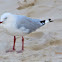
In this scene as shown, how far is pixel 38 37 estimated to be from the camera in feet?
17.0

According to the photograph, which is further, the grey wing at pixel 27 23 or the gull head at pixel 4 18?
the grey wing at pixel 27 23

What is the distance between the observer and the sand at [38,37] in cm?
407

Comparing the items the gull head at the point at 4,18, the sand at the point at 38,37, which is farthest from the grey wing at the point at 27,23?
the sand at the point at 38,37

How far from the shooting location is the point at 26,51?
440 centimetres

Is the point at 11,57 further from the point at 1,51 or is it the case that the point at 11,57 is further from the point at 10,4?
the point at 10,4

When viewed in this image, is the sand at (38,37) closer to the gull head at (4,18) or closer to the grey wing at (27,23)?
the grey wing at (27,23)

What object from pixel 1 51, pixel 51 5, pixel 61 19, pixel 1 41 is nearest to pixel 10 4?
pixel 51 5

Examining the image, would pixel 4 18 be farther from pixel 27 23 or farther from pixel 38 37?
pixel 38 37

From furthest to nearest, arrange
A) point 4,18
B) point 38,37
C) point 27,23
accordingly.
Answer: point 38,37 → point 27,23 → point 4,18

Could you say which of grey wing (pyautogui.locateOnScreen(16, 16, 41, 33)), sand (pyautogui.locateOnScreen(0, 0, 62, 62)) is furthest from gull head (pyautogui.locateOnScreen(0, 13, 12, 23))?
sand (pyautogui.locateOnScreen(0, 0, 62, 62))

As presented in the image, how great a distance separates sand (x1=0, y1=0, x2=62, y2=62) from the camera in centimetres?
407

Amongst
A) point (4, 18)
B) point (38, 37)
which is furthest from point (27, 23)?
point (38, 37)

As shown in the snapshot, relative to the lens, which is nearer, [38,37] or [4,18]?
[4,18]

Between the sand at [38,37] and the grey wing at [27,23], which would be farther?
the grey wing at [27,23]
